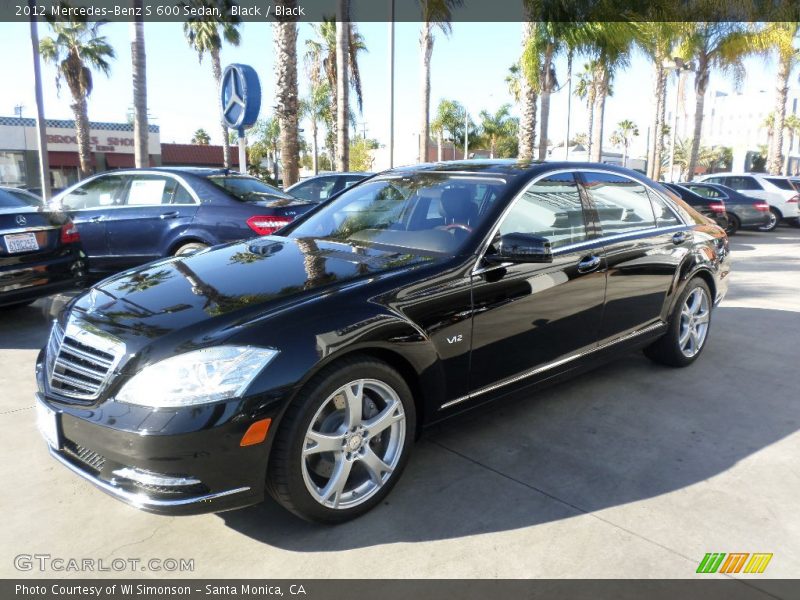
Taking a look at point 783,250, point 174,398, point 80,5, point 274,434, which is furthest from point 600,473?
point 80,5

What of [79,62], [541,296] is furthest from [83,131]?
[541,296]

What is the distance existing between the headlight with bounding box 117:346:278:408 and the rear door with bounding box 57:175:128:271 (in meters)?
5.43

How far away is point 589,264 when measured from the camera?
397 centimetres

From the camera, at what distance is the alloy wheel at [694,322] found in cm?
501

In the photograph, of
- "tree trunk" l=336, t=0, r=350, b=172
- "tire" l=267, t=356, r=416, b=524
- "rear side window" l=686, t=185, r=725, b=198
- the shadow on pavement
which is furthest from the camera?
"rear side window" l=686, t=185, r=725, b=198

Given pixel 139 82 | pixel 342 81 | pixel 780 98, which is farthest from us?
pixel 780 98

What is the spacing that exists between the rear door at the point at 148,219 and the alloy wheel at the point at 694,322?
202 inches

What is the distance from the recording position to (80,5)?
23859 millimetres

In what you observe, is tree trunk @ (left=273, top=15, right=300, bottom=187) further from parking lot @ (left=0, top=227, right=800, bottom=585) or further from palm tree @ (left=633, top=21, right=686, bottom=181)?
parking lot @ (left=0, top=227, right=800, bottom=585)

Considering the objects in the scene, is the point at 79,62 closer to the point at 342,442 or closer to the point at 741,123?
the point at 342,442

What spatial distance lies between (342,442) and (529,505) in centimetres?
100

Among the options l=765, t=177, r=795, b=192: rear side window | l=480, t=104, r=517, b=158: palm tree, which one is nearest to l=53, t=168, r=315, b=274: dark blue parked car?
l=765, t=177, r=795, b=192: rear side window

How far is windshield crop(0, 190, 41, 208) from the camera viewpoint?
20.5 feet

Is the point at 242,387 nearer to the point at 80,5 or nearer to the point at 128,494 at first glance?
the point at 128,494
